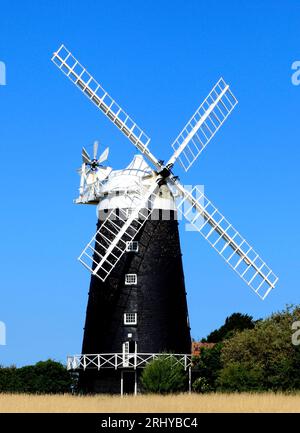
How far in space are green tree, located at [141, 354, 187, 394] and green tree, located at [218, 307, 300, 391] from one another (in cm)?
270

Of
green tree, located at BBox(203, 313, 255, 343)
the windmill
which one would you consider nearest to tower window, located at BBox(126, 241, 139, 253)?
the windmill

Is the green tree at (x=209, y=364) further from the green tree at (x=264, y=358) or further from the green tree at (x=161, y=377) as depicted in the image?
the green tree at (x=161, y=377)

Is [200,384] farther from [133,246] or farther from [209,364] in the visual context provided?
[133,246]

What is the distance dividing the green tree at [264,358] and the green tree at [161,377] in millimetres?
2699

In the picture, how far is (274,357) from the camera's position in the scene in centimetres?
5016

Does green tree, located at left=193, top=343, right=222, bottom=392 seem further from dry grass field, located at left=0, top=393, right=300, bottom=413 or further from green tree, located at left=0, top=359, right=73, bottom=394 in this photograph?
dry grass field, located at left=0, top=393, right=300, bottom=413

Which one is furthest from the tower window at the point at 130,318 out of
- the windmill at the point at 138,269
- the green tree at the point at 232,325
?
the green tree at the point at 232,325

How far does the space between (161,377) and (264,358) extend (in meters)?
8.82

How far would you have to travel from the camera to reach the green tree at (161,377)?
145 ft

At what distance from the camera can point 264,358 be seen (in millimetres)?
51219
